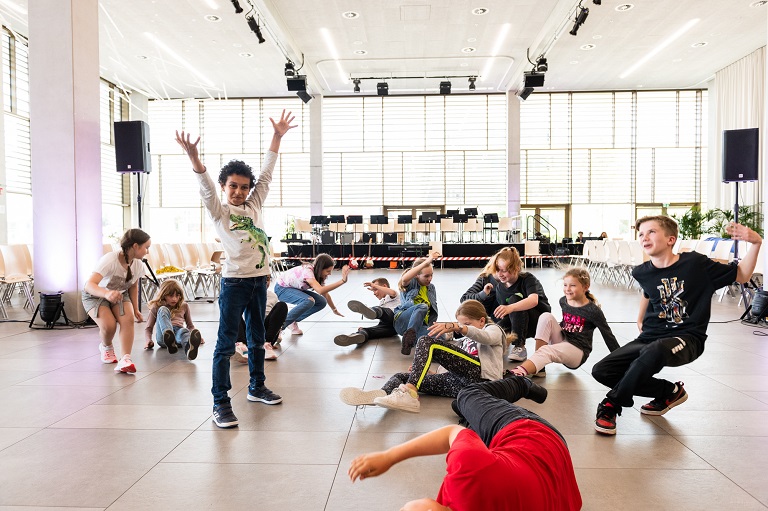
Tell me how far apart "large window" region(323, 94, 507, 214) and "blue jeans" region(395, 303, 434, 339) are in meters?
15.8

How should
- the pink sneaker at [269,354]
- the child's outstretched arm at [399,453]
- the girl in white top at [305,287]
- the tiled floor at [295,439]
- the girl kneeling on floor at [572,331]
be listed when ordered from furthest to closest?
1. the girl in white top at [305,287]
2. the pink sneaker at [269,354]
3. the girl kneeling on floor at [572,331]
4. the tiled floor at [295,439]
5. the child's outstretched arm at [399,453]

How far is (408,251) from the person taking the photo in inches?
645

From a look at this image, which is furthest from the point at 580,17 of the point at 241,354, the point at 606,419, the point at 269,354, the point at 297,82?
the point at 606,419

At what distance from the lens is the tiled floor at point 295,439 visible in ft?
6.75

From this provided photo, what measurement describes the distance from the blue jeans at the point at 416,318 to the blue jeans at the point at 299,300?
957 mm

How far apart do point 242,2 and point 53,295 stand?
313 inches

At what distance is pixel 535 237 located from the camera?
60.1 feet

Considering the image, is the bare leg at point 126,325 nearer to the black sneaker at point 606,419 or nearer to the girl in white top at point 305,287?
the girl in white top at point 305,287

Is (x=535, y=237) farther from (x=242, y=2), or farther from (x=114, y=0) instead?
(x=114, y=0)

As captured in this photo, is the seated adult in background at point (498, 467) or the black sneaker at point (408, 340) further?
the black sneaker at point (408, 340)

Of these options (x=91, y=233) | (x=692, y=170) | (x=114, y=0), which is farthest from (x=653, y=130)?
(x=91, y=233)

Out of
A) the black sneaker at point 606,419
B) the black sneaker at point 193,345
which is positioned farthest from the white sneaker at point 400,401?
the black sneaker at point 193,345

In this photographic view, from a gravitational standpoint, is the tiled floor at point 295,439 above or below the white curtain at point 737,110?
below

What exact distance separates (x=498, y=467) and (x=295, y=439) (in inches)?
60.6
